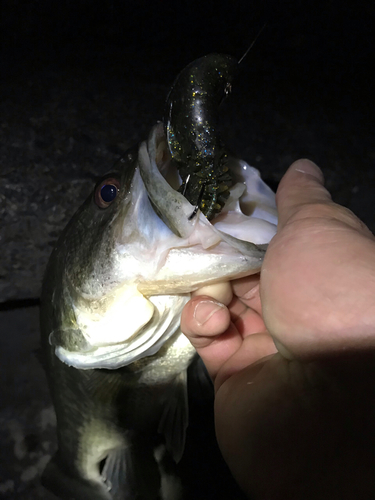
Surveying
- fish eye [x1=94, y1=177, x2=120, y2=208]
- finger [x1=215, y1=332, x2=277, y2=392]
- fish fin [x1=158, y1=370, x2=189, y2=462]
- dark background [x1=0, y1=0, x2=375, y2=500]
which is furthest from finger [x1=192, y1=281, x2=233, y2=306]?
dark background [x1=0, y1=0, x2=375, y2=500]

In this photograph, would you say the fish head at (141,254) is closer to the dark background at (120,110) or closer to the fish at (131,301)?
the fish at (131,301)

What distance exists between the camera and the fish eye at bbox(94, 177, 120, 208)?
599 millimetres

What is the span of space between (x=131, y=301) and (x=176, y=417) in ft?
1.67

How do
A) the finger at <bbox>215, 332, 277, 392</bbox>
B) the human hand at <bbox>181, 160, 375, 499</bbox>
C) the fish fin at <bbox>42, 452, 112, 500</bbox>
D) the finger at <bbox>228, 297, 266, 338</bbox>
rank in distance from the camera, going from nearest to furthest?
the human hand at <bbox>181, 160, 375, 499</bbox> < the finger at <bbox>215, 332, 277, 392</bbox> < the finger at <bbox>228, 297, 266, 338</bbox> < the fish fin at <bbox>42, 452, 112, 500</bbox>

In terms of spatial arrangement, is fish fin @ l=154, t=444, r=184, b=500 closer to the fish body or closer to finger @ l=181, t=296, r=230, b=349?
finger @ l=181, t=296, r=230, b=349

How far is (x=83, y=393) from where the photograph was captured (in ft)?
2.72

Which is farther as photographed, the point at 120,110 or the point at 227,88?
the point at 120,110

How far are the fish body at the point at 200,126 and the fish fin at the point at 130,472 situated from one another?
81 cm

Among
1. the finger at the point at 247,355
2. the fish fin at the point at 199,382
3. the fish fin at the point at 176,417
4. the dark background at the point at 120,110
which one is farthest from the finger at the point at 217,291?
the dark background at the point at 120,110

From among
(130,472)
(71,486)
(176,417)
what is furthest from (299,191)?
(71,486)

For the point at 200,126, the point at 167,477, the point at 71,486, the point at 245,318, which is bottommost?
the point at 167,477

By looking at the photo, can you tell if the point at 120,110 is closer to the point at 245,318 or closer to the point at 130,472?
the point at 245,318

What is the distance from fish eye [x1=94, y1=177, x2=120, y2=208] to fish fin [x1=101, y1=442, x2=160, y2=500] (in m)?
0.72

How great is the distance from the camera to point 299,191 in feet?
1.99
